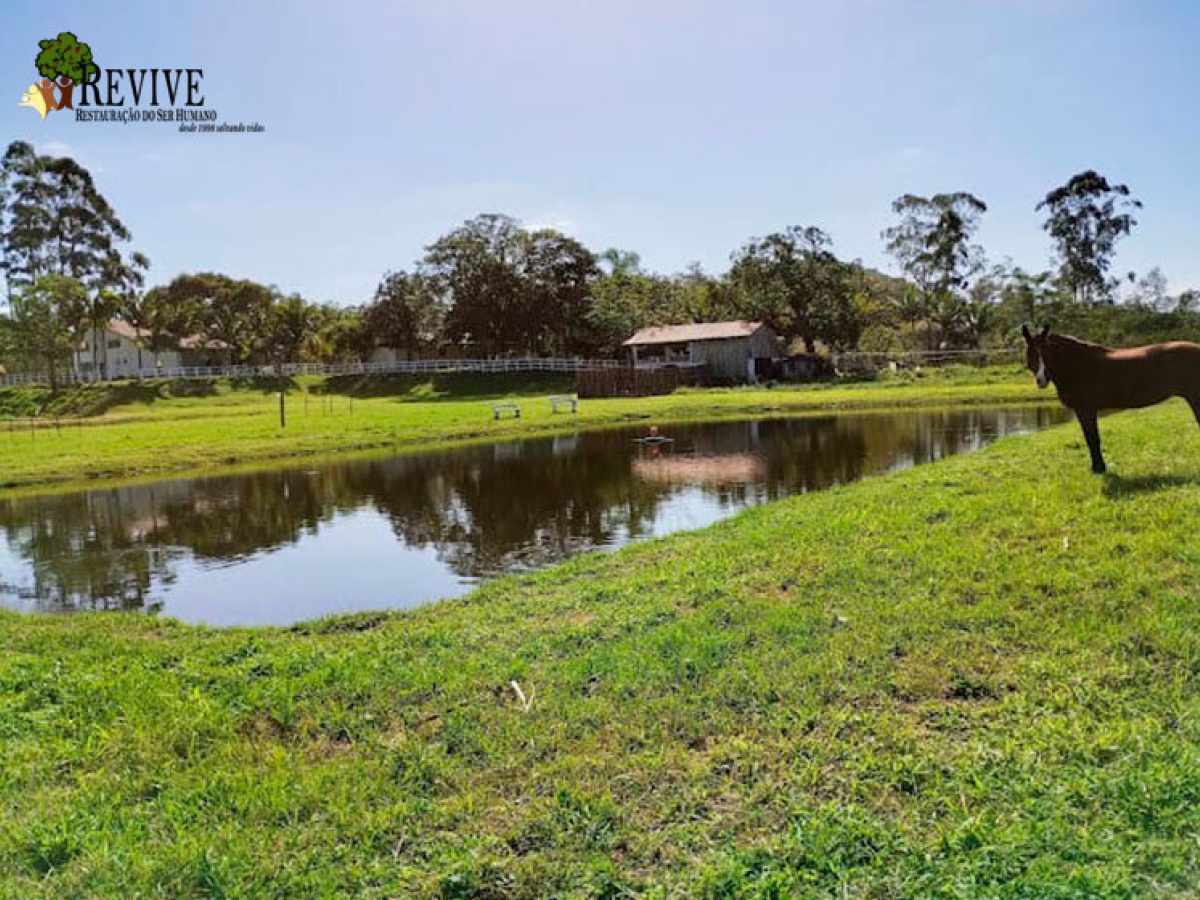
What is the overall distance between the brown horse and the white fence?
180 ft

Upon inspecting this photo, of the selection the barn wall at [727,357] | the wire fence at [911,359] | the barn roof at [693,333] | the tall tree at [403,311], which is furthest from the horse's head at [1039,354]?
the tall tree at [403,311]

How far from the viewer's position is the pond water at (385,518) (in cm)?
1260

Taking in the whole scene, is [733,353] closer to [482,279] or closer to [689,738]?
[482,279]

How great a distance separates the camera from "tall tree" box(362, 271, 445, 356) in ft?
251

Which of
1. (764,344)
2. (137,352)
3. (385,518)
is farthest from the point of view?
(137,352)

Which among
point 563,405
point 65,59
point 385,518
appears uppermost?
point 65,59

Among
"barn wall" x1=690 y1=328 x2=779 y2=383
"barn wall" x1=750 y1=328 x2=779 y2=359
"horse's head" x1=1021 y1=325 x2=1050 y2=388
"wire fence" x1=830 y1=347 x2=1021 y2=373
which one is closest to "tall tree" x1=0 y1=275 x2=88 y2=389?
"barn wall" x1=690 y1=328 x2=779 y2=383

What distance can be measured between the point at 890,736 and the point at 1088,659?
5.66 feet

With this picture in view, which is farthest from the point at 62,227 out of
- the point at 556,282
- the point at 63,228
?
the point at 556,282

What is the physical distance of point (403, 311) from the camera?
76.7 m

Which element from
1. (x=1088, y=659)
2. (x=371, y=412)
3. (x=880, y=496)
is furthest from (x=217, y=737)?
(x=371, y=412)

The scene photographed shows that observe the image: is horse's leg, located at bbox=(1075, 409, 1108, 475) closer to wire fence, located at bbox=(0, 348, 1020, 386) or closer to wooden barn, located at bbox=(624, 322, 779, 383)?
wire fence, located at bbox=(0, 348, 1020, 386)

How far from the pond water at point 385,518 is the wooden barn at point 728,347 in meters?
30.7

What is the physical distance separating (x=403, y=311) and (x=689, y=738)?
248ft
